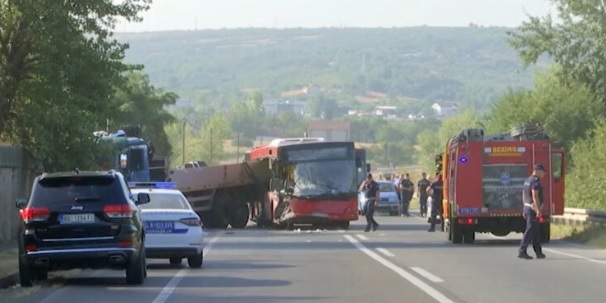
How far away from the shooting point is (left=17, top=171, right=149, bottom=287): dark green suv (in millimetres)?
21453

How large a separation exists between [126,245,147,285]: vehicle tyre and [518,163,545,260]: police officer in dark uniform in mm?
8749

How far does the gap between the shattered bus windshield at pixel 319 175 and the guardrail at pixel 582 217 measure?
7.06 meters

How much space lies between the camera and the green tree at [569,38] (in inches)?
2525

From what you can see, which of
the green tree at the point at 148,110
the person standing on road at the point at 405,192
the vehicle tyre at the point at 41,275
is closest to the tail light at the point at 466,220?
the vehicle tyre at the point at 41,275

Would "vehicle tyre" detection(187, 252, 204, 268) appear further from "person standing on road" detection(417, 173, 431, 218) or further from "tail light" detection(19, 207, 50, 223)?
"person standing on road" detection(417, 173, 431, 218)

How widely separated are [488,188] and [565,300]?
1516 cm

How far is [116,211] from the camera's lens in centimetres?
2162

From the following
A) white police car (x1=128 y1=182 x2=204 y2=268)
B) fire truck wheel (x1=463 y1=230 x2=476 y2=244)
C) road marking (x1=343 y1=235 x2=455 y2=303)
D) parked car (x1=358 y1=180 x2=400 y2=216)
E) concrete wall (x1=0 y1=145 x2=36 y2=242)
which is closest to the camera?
road marking (x1=343 y1=235 x2=455 y2=303)

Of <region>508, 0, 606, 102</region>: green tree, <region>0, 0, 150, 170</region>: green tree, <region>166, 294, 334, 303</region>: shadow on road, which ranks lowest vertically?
<region>166, 294, 334, 303</region>: shadow on road

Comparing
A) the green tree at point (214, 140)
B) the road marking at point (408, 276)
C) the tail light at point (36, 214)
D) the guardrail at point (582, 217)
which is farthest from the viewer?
the green tree at point (214, 140)

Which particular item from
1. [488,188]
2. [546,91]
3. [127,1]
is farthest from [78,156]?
[546,91]

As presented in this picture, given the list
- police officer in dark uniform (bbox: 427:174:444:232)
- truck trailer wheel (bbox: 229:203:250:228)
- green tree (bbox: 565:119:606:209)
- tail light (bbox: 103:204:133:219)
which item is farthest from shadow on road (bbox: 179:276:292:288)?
green tree (bbox: 565:119:606:209)

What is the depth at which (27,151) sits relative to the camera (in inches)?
1437

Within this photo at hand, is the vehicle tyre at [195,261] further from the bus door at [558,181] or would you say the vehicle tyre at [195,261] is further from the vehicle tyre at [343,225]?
the vehicle tyre at [343,225]
